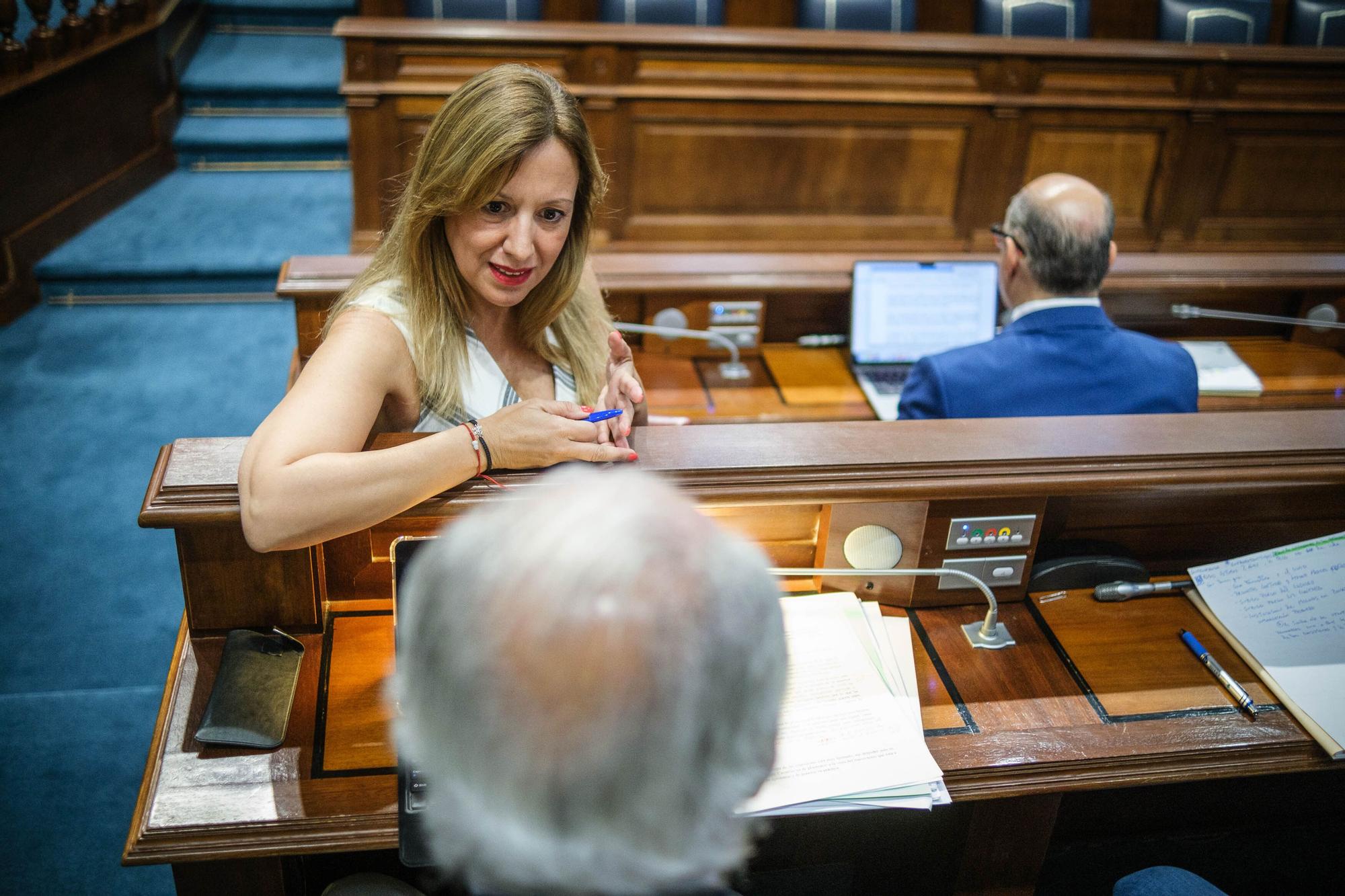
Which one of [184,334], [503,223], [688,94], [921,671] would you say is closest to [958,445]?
[921,671]

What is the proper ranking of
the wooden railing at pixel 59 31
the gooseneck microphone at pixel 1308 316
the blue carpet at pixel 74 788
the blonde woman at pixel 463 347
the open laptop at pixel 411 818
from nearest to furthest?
1. the open laptop at pixel 411 818
2. the blonde woman at pixel 463 347
3. the blue carpet at pixel 74 788
4. the gooseneck microphone at pixel 1308 316
5. the wooden railing at pixel 59 31

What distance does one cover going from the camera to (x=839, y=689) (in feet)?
4.15

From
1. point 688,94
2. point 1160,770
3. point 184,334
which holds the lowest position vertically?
point 184,334

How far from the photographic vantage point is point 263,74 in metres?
5.03

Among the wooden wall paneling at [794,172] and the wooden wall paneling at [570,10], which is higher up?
the wooden wall paneling at [570,10]

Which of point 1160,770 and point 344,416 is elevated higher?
point 344,416

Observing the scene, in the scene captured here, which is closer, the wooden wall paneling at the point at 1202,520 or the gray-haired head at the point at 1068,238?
the wooden wall paneling at the point at 1202,520

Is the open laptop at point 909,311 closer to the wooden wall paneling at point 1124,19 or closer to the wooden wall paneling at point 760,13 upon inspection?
the wooden wall paneling at point 760,13

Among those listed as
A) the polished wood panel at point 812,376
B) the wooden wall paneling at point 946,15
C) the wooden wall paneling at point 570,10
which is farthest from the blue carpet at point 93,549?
the wooden wall paneling at point 946,15

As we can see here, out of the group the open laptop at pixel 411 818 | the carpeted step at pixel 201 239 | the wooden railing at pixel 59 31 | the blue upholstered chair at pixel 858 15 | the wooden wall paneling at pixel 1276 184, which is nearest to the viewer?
the open laptop at pixel 411 818

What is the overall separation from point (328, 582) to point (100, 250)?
326 centimetres

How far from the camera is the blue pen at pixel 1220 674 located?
1.32 m

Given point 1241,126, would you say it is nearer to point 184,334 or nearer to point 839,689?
point 839,689

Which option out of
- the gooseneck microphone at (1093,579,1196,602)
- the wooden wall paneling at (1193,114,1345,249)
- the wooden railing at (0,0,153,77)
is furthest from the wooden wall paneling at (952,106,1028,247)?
the wooden railing at (0,0,153,77)
